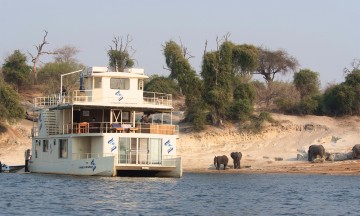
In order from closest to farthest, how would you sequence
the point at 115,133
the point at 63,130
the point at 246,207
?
1. the point at 246,207
2. the point at 115,133
3. the point at 63,130

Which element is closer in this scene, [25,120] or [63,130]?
[63,130]

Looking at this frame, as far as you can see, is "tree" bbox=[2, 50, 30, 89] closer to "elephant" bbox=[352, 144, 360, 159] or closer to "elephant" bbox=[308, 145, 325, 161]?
"elephant" bbox=[308, 145, 325, 161]

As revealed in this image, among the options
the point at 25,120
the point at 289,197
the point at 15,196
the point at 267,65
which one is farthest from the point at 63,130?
the point at 267,65

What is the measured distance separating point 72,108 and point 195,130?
23693 mm

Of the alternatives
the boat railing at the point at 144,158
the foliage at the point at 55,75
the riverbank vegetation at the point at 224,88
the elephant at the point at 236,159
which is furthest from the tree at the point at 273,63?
the boat railing at the point at 144,158

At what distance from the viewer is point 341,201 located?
131 ft

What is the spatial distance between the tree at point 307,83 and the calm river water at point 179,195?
2987cm

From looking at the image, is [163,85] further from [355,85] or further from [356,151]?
[356,151]

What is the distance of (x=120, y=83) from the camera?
51.8 metres

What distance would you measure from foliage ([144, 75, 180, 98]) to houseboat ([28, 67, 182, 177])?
28853 mm

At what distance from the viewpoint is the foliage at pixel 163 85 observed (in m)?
82.9

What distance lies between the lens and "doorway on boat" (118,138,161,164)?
49312 millimetres

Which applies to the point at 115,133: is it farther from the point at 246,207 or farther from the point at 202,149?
the point at 202,149

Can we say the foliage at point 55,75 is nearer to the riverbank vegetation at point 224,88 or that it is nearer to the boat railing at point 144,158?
the riverbank vegetation at point 224,88
